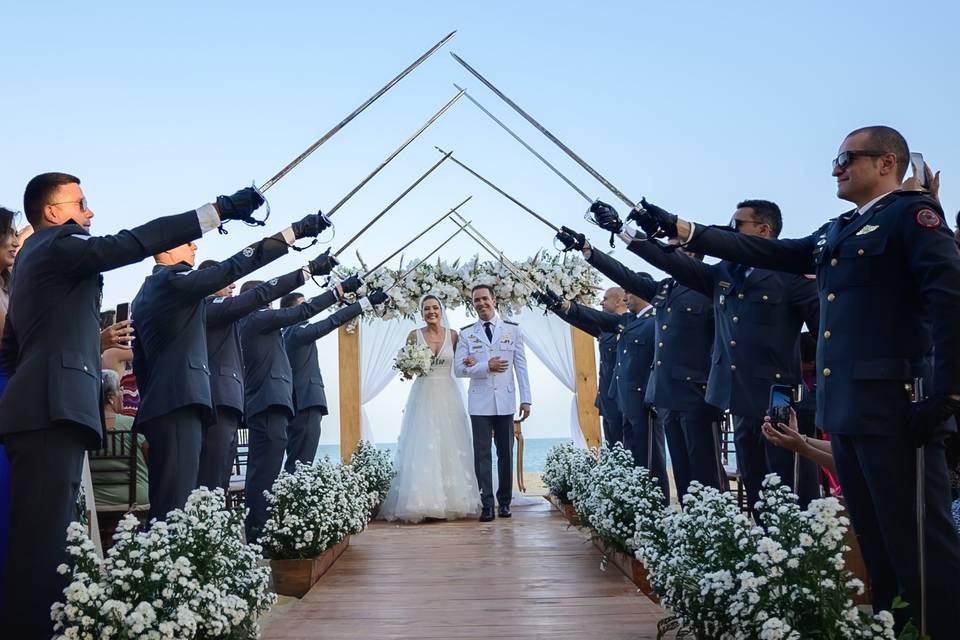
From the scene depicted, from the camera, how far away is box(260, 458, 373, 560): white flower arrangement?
169 inches

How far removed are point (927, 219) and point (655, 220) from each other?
2.76 ft

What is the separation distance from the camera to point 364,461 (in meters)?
7.20

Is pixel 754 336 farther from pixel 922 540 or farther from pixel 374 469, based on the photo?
pixel 374 469

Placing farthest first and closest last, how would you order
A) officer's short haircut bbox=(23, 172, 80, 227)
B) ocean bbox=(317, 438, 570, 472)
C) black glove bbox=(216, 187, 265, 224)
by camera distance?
ocean bbox=(317, 438, 570, 472) < black glove bbox=(216, 187, 265, 224) < officer's short haircut bbox=(23, 172, 80, 227)

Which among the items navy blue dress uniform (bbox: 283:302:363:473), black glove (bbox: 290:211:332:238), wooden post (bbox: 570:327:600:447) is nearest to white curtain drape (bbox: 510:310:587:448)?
wooden post (bbox: 570:327:600:447)

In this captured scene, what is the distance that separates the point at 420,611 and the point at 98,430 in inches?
62.8

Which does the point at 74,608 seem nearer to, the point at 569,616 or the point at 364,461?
the point at 569,616

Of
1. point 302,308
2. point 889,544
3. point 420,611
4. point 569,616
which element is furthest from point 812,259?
point 302,308

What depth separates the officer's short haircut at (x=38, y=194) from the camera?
9.43 feet

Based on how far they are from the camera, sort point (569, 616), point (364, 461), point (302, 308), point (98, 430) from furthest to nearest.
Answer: point (364, 461) → point (302, 308) → point (569, 616) → point (98, 430)

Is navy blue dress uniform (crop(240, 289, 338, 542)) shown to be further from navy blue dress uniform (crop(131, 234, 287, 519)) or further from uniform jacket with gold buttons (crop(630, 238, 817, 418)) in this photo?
uniform jacket with gold buttons (crop(630, 238, 817, 418))

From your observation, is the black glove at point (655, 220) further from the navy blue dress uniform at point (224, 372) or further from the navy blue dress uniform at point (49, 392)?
the navy blue dress uniform at point (224, 372)

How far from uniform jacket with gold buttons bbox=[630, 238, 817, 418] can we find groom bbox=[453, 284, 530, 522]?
10.9ft

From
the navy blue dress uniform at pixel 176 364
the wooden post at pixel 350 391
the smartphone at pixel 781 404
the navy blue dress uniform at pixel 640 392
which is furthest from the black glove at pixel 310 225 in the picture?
the wooden post at pixel 350 391
